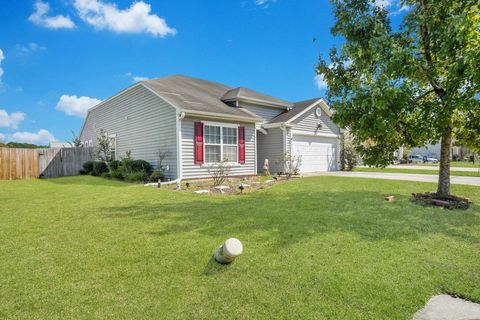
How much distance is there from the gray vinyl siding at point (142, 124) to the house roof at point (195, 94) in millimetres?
497

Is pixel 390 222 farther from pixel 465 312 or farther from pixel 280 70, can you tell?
pixel 280 70

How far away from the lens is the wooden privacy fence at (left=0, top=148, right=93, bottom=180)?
46.5 ft

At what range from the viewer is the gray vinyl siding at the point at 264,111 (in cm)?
1520

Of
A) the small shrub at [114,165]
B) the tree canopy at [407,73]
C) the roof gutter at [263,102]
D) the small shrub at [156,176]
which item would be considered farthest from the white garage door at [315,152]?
the small shrub at [114,165]

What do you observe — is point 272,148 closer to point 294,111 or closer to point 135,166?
point 294,111

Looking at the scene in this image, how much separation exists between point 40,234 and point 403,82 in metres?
7.47

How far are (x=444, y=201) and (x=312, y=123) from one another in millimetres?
10400

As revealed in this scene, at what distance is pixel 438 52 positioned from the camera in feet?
19.4

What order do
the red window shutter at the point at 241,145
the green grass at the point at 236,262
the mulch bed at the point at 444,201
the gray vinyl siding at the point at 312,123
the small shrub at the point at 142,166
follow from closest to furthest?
the green grass at the point at 236,262 → the mulch bed at the point at 444,201 → the small shrub at the point at 142,166 → the red window shutter at the point at 241,145 → the gray vinyl siding at the point at 312,123

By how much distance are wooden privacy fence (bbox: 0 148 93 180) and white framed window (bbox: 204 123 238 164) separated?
34.1 feet

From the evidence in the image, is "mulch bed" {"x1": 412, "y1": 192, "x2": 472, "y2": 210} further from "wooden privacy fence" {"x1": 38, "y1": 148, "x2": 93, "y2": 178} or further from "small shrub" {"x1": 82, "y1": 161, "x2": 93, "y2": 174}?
"wooden privacy fence" {"x1": 38, "y1": 148, "x2": 93, "y2": 178}

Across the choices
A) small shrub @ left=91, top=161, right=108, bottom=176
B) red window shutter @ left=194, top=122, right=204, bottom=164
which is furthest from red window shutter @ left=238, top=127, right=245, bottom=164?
small shrub @ left=91, top=161, right=108, bottom=176

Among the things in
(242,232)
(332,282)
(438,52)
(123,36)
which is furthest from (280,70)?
(332,282)

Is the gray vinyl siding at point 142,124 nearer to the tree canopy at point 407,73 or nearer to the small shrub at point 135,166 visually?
the small shrub at point 135,166
